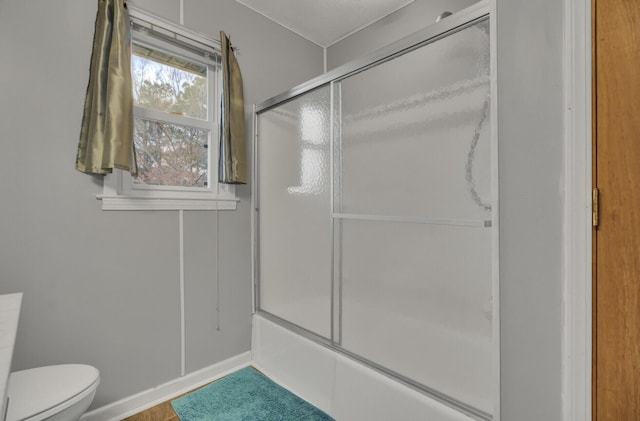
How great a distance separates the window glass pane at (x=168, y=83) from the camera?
1849 mm

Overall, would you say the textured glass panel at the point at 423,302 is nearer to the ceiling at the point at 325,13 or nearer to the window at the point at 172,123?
the window at the point at 172,123

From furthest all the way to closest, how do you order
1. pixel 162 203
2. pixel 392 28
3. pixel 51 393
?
pixel 392 28 < pixel 162 203 < pixel 51 393

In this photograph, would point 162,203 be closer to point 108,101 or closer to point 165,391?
point 108,101

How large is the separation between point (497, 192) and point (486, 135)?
25cm

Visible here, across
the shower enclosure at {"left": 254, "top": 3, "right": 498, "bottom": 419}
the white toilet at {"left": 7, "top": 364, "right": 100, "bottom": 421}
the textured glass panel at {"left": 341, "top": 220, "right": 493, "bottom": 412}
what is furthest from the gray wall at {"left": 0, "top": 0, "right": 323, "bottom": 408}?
the textured glass panel at {"left": 341, "top": 220, "right": 493, "bottom": 412}

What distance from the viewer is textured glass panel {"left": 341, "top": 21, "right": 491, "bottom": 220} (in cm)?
118

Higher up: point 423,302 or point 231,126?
point 231,126

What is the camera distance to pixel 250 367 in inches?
86.8

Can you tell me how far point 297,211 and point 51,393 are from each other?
54.3 inches

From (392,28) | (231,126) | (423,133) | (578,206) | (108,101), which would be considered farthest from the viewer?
(392,28)

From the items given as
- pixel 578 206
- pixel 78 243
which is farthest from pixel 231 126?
pixel 578 206

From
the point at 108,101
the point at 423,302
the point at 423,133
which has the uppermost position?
the point at 108,101

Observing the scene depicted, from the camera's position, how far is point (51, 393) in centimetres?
116

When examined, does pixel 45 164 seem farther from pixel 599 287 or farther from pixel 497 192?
pixel 599 287
